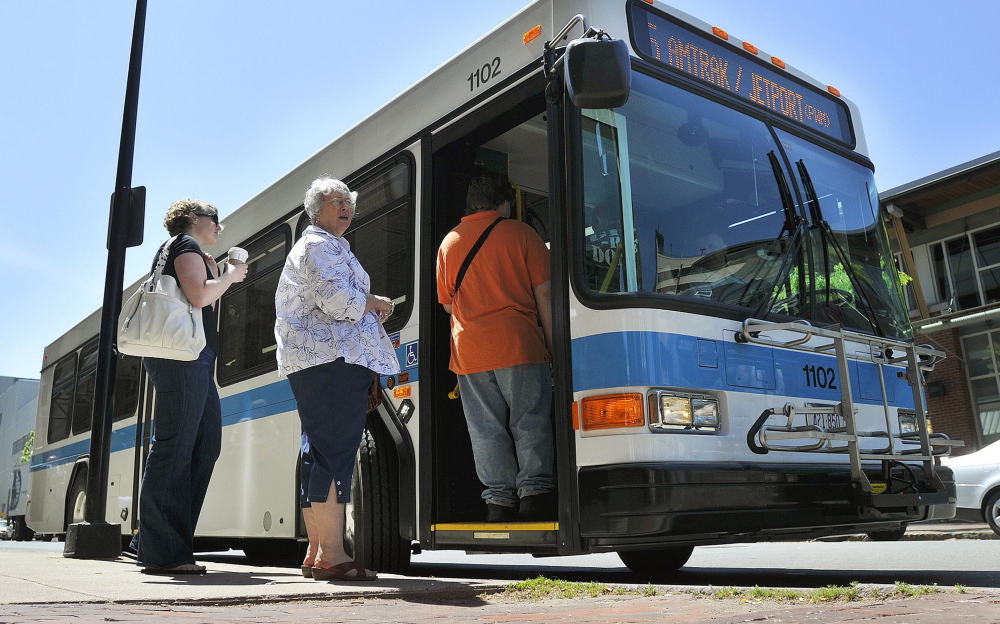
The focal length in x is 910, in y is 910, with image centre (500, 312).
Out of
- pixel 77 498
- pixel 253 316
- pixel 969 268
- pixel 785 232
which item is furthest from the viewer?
pixel 969 268

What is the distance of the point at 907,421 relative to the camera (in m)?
5.28

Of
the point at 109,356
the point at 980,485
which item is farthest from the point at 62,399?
the point at 980,485

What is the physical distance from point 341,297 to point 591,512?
1533mm

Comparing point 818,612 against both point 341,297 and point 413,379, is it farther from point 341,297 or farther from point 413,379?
point 413,379

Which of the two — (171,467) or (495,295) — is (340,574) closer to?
(171,467)

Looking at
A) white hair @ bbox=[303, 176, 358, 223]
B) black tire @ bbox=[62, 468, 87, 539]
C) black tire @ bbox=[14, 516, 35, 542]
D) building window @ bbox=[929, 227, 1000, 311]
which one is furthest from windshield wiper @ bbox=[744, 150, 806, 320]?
building window @ bbox=[929, 227, 1000, 311]

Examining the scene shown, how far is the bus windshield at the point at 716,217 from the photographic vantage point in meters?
4.30

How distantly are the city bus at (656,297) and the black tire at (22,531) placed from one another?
498 inches

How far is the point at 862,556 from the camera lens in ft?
27.5

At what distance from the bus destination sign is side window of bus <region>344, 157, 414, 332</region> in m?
1.74

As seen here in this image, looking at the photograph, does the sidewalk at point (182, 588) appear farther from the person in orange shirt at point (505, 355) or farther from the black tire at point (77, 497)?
the black tire at point (77, 497)

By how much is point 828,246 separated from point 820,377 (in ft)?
2.44

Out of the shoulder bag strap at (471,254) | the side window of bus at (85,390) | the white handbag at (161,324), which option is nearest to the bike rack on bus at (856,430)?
the shoulder bag strap at (471,254)

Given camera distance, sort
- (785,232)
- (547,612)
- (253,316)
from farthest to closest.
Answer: (253,316) → (785,232) → (547,612)
